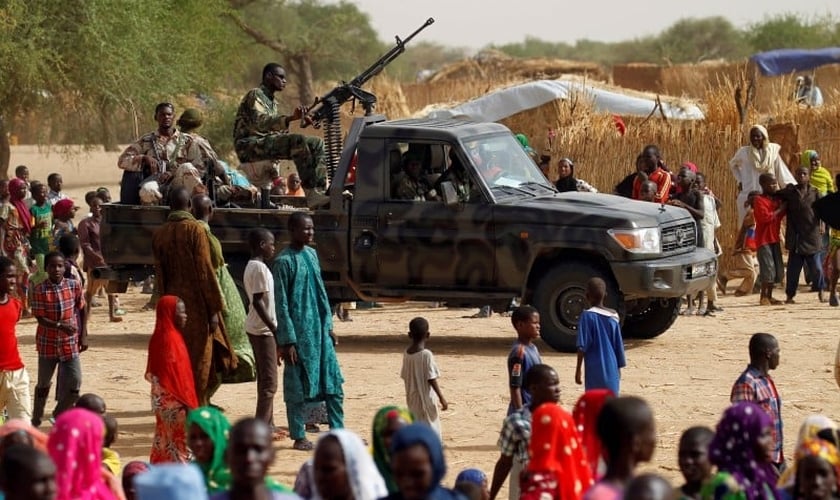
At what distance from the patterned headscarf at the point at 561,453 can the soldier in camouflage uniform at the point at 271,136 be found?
8.54m

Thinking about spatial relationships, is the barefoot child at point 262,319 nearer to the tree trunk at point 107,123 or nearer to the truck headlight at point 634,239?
the truck headlight at point 634,239

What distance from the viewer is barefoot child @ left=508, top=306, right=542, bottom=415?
28.1 ft

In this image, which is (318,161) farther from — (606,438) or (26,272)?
(606,438)

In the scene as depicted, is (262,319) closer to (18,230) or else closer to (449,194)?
(449,194)

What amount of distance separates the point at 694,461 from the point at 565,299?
8124 mm

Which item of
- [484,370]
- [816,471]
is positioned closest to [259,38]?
[484,370]

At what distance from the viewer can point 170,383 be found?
9328 millimetres

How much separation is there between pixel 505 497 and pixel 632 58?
261 feet

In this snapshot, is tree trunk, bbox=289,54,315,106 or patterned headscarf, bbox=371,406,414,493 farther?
tree trunk, bbox=289,54,315,106

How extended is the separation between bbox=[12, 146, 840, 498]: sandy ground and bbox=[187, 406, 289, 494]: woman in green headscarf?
11.3 ft

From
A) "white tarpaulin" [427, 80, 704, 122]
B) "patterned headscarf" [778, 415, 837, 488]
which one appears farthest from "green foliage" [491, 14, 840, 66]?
"patterned headscarf" [778, 415, 837, 488]

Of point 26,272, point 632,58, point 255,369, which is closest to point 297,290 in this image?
point 255,369

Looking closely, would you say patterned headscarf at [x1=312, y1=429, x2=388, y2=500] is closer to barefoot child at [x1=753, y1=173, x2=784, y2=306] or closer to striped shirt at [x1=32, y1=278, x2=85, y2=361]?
striped shirt at [x1=32, y1=278, x2=85, y2=361]

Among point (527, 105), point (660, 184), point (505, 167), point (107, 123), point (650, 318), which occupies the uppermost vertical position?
point (527, 105)
